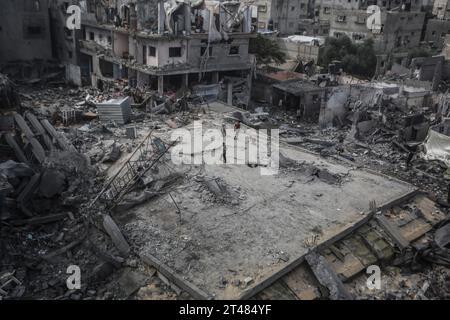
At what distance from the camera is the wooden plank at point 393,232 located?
12.2 m

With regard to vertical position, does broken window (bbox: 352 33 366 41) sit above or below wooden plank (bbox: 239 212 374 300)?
above

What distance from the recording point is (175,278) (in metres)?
9.89

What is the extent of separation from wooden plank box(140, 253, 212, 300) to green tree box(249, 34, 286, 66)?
24719mm

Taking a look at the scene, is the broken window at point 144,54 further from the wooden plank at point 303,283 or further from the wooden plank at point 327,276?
the wooden plank at point 303,283

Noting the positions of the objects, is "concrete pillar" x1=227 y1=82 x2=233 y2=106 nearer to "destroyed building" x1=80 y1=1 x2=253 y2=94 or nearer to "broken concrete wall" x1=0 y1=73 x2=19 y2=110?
"destroyed building" x1=80 y1=1 x2=253 y2=94

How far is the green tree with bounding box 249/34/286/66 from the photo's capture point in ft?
109

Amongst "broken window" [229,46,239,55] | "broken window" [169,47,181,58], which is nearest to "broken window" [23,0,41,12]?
"broken window" [169,47,181,58]

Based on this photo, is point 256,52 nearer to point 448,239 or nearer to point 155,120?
point 155,120

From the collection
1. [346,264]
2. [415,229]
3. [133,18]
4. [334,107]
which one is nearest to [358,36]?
[334,107]

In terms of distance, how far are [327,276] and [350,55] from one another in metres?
29.5

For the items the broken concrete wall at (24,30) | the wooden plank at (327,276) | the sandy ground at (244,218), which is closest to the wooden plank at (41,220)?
the sandy ground at (244,218)

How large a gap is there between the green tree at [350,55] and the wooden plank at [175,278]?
29.6 m
